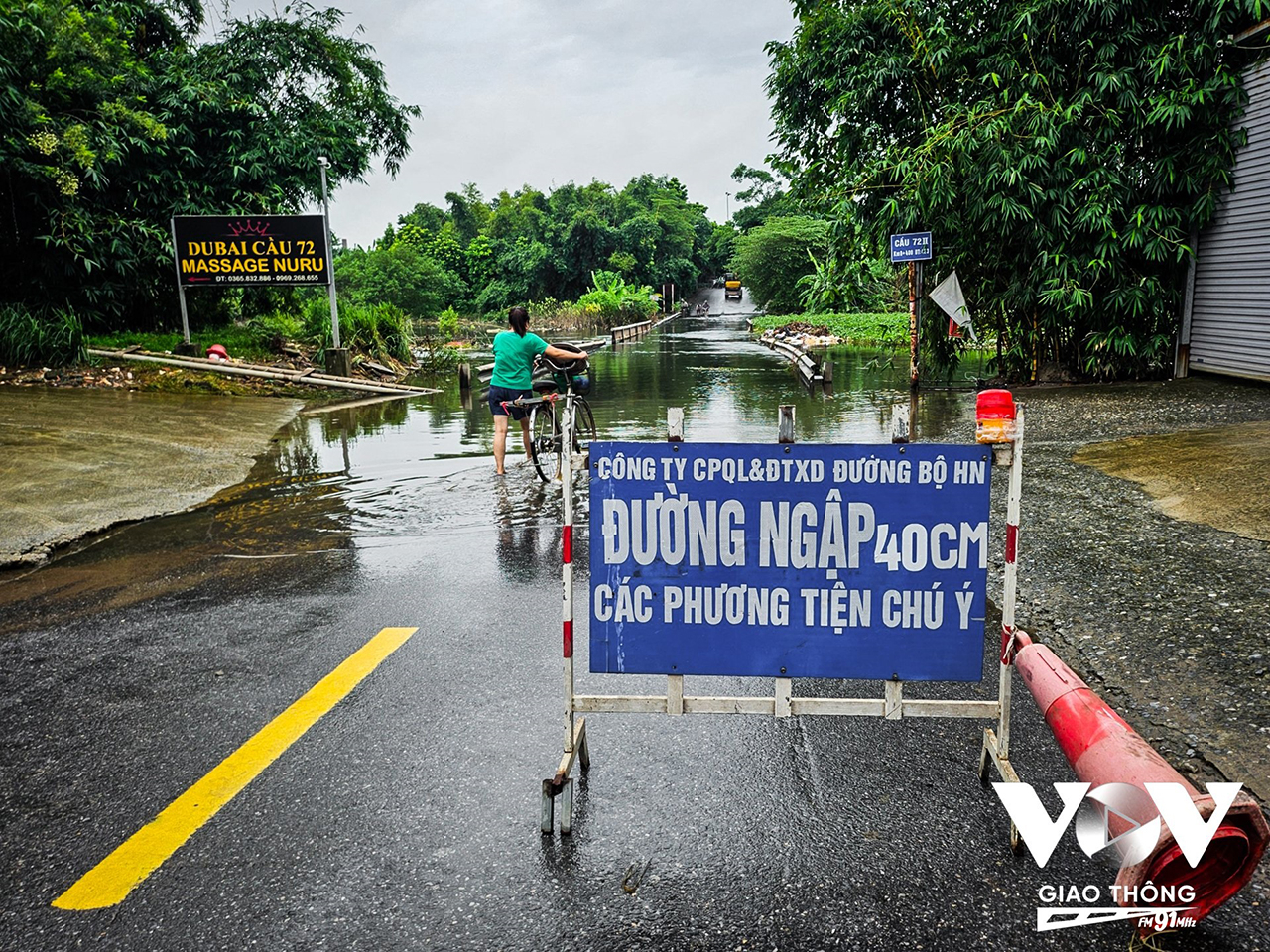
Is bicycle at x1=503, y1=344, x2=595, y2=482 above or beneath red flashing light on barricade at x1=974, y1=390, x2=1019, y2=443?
beneath

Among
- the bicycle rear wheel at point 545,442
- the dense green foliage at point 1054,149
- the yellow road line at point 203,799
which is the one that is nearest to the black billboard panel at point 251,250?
the dense green foliage at point 1054,149

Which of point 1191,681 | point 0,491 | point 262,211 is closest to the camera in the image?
point 1191,681

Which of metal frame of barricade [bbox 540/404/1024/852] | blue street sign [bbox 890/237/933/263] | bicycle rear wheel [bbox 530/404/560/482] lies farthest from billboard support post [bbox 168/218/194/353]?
metal frame of barricade [bbox 540/404/1024/852]

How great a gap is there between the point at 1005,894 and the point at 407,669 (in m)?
3.02

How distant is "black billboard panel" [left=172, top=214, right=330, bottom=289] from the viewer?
2036 centimetres

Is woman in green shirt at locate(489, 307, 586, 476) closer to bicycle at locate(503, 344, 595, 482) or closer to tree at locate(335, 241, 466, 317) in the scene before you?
bicycle at locate(503, 344, 595, 482)

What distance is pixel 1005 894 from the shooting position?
2.90 metres

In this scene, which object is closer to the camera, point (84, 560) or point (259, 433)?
point (84, 560)

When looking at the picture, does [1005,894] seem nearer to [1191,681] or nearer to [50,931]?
[1191,681]

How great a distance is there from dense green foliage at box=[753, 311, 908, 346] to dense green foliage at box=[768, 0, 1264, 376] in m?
14.4

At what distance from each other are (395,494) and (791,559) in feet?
22.4

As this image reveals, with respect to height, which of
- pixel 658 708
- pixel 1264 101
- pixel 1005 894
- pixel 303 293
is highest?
pixel 1264 101

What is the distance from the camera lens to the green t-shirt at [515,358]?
9.91 m

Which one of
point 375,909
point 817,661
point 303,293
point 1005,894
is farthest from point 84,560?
point 303,293
